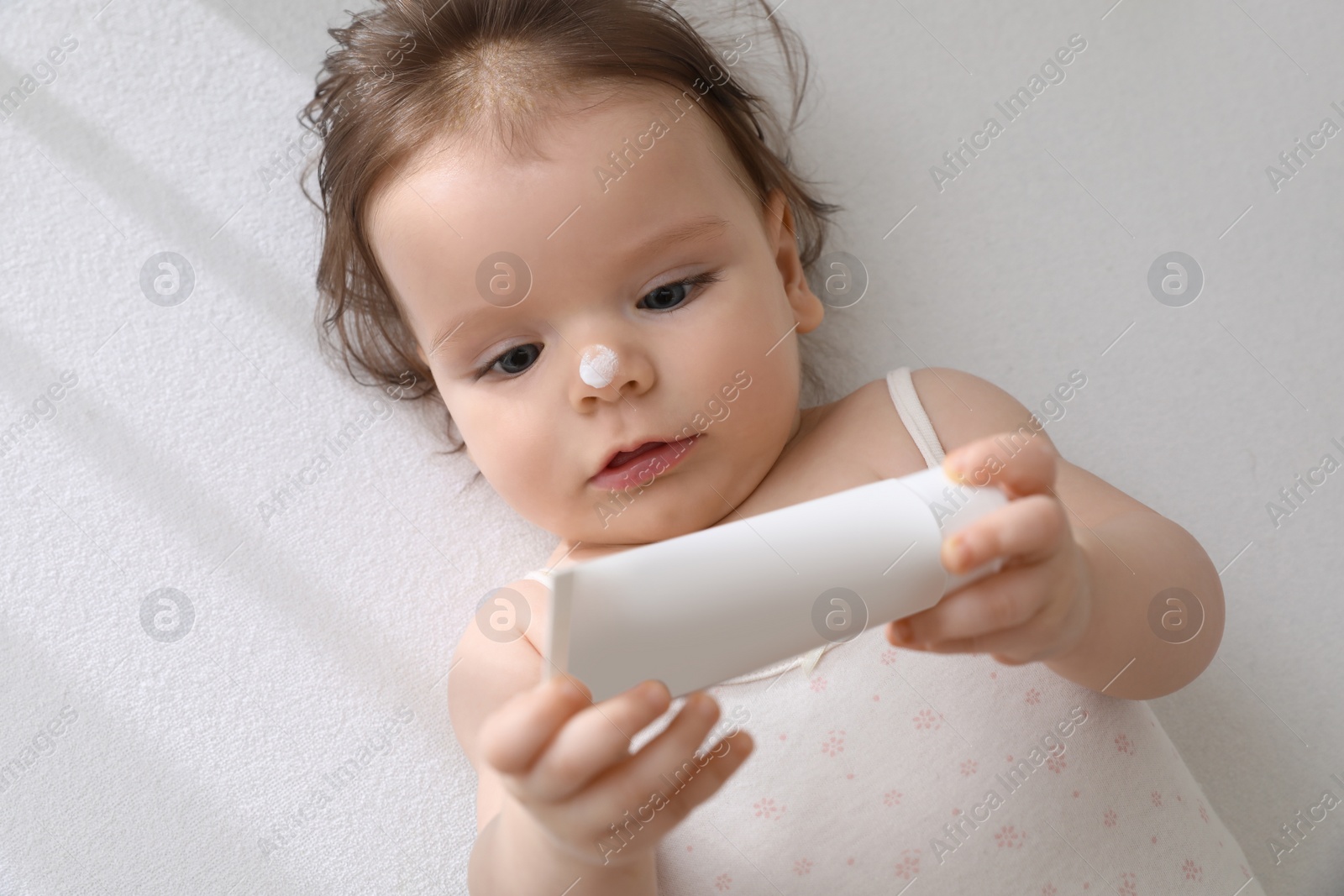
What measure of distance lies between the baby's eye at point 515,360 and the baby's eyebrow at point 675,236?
0.05m

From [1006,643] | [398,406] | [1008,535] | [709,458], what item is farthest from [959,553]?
[398,406]

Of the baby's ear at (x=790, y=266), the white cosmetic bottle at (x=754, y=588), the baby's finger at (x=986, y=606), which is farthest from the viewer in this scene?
the baby's ear at (x=790, y=266)

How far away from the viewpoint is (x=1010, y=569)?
72cm

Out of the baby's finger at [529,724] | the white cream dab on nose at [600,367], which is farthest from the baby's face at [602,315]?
the baby's finger at [529,724]

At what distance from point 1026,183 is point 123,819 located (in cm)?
133

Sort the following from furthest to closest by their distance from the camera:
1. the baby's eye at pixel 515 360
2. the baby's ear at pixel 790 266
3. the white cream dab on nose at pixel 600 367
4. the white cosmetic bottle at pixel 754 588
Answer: the baby's ear at pixel 790 266 → the baby's eye at pixel 515 360 → the white cream dab on nose at pixel 600 367 → the white cosmetic bottle at pixel 754 588

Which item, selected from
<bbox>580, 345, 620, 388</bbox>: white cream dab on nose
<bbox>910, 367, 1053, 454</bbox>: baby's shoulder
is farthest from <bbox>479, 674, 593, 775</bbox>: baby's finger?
<bbox>910, 367, 1053, 454</bbox>: baby's shoulder

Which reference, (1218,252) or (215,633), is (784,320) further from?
(215,633)

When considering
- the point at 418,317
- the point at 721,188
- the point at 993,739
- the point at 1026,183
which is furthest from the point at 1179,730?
the point at 418,317

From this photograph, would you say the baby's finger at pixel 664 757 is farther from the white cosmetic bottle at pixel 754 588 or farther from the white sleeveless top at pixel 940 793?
the white sleeveless top at pixel 940 793

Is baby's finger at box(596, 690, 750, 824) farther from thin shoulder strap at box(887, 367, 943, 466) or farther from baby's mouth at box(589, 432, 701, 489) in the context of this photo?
thin shoulder strap at box(887, 367, 943, 466)

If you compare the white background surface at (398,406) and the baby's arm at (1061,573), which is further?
the white background surface at (398,406)

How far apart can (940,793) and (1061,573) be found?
1.04 ft

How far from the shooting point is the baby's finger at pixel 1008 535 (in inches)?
25.9
